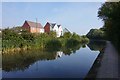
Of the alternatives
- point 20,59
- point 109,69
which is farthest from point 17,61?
point 109,69

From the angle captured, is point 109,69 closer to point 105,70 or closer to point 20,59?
point 105,70

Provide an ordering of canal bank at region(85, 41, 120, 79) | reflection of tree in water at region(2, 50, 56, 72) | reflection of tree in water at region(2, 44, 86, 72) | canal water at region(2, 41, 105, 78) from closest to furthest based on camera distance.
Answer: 1. canal bank at region(85, 41, 120, 79)
2. canal water at region(2, 41, 105, 78)
3. reflection of tree in water at region(2, 50, 56, 72)
4. reflection of tree in water at region(2, 44, 86, 72)

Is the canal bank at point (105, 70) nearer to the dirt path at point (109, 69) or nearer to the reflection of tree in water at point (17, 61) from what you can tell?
the dirt path at point (109, 69)

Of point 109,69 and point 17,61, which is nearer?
point 109,69

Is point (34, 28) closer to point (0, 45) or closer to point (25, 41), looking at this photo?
point (25, 41)

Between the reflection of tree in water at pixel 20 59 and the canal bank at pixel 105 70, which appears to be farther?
the reflection of tree in water at pixel 20 59

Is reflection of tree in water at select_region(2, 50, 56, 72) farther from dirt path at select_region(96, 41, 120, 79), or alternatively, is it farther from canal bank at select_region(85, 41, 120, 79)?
dirt path at select_region(96, 41, 120, 79)

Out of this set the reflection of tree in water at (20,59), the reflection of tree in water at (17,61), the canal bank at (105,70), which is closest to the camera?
the canal bank at (105,70)

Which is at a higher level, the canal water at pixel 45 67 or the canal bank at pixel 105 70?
the canal bank at pixel 105 70

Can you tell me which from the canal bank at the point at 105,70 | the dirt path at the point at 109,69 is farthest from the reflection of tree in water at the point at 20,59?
the dirt path at the point at 109,69

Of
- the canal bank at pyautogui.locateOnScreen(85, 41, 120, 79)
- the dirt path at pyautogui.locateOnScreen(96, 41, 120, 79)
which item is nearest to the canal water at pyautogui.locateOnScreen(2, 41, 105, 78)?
the canal bank at pyautogui.locateOnScreen(85, 41, 120, 79)

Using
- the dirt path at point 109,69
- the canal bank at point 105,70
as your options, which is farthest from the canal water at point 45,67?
the dirt path at point 109,69

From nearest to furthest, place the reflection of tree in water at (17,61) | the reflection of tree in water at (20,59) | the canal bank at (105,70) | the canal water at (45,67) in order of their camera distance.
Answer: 1. the canal bank at (105,70)
2. the canal water at (45,67)
3. the reflection of tree in water at (17,61)
4. the reflection of tree in water at (20,59)

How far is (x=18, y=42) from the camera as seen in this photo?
36.1m
